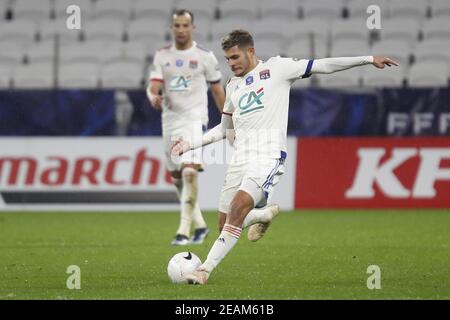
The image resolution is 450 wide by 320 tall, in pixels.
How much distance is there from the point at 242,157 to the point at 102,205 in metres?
8.64

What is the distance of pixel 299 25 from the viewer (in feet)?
71.3

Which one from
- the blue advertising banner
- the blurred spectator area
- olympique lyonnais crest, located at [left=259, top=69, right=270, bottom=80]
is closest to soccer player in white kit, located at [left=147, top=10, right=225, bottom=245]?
olympique lyonnais crest, located at [left=259, top=69, right=270, bottom=80]

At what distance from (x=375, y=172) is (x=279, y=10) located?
17.7ft

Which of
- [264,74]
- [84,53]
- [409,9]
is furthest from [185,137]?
[409,9]

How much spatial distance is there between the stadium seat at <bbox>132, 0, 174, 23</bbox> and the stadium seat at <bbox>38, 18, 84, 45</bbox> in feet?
4.23

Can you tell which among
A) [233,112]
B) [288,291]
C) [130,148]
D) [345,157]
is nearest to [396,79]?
[345,157]

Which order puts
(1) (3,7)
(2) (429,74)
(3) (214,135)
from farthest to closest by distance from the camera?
(1) (3,7) → (2) (429,74) → (3) (214,135)

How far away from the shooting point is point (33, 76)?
20.3m

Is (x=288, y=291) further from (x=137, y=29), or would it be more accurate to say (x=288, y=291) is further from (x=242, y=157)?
(x=137, y=29)

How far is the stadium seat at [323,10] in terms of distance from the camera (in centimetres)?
2216

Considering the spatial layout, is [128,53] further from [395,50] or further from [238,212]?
[238,212]

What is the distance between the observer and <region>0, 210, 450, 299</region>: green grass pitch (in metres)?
8.98

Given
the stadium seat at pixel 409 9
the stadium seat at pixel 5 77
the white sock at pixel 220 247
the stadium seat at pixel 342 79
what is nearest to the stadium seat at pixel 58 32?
the stadium seat at pixel 5 77

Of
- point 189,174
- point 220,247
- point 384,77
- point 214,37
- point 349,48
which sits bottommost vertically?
point 189,174
